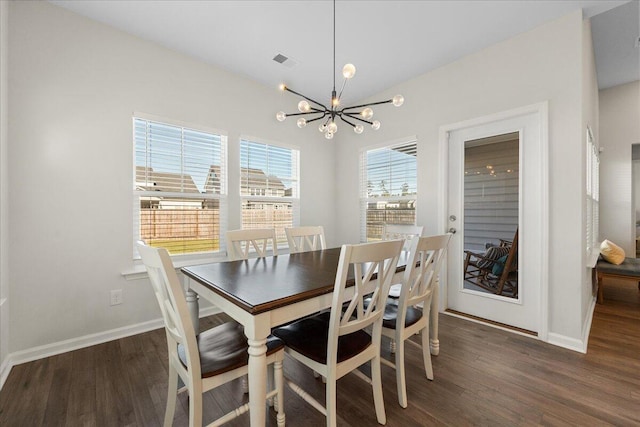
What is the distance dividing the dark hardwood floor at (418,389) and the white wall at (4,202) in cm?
25

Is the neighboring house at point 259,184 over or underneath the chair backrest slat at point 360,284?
over

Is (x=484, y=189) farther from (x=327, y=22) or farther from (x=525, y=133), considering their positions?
(x=327, y=22)

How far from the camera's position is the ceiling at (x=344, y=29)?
2.24 meters

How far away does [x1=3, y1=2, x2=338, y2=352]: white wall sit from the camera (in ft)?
6.86

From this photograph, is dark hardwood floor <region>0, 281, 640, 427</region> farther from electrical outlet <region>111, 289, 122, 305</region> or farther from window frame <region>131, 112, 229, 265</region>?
window frame <region>131, 112, 229, 265</region>

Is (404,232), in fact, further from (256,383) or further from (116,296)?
(116,296)

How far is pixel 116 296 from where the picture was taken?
2.48 m

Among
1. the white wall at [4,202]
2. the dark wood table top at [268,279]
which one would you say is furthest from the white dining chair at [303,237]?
the white wall at [4,202]

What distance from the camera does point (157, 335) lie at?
8.38 feet

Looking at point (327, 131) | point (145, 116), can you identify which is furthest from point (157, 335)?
point (327, 131)

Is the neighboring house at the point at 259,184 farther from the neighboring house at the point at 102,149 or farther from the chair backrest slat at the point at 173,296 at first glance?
the chair backrest slat at the point at 173,296

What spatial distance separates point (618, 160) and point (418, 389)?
5107 millimetres

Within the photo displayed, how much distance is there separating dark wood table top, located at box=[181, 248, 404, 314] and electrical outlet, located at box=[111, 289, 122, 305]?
1237mm

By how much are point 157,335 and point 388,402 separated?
214cm
